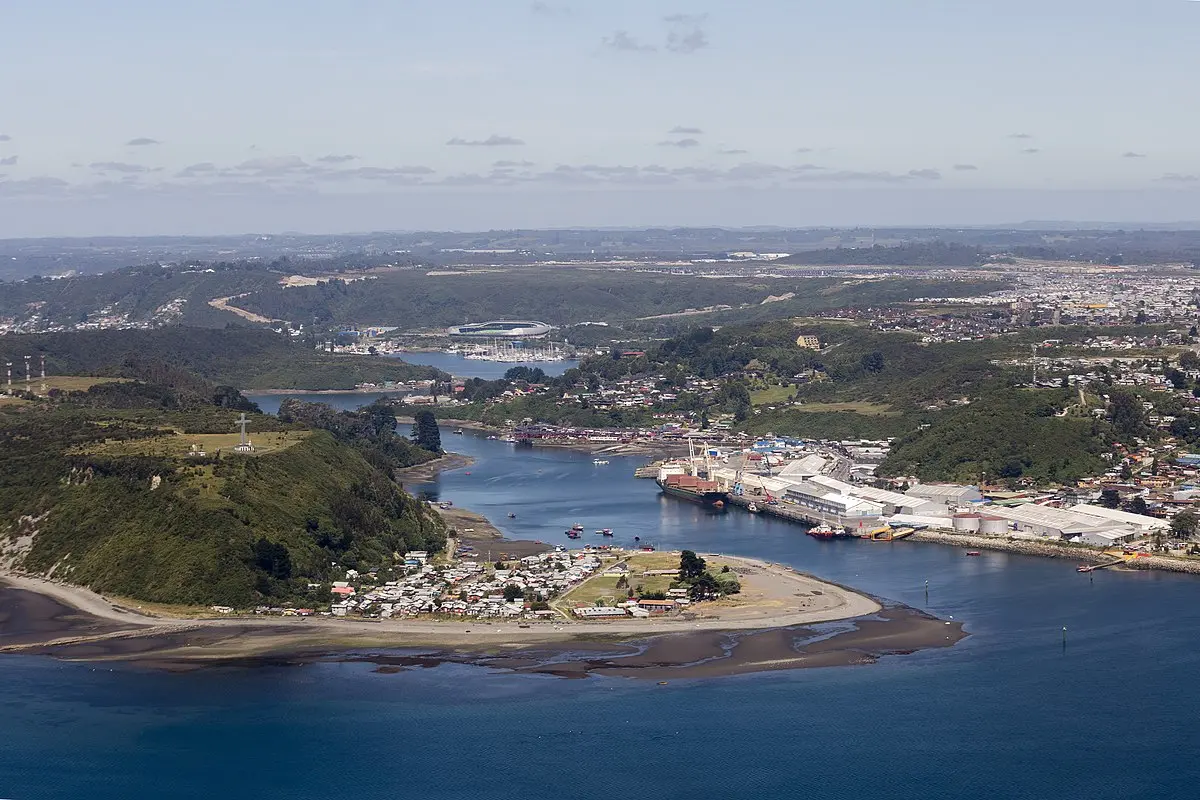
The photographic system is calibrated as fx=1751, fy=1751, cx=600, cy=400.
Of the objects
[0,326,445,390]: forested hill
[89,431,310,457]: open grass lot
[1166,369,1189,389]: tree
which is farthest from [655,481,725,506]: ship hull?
[0,326,445,390]: forested hill

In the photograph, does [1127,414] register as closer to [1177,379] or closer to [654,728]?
[1177,379]

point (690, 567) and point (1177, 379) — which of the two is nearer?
point (690, 567)

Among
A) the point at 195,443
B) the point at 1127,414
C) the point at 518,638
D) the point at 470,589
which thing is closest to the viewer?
the point at 518,638

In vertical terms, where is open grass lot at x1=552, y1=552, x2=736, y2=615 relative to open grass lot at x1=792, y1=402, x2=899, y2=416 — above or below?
below

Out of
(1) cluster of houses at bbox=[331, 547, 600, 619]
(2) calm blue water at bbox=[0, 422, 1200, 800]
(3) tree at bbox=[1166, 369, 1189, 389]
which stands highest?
(3) tree at bbox=[1166, 369, 1189, 389]

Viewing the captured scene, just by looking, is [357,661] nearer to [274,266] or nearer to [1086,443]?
[1086,443]

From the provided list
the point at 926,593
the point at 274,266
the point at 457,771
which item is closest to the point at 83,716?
the point at 457,771

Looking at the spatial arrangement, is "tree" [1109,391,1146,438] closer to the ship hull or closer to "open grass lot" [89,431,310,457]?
the ship hull

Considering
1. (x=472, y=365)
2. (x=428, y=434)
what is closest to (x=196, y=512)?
(x=428, y=434)
